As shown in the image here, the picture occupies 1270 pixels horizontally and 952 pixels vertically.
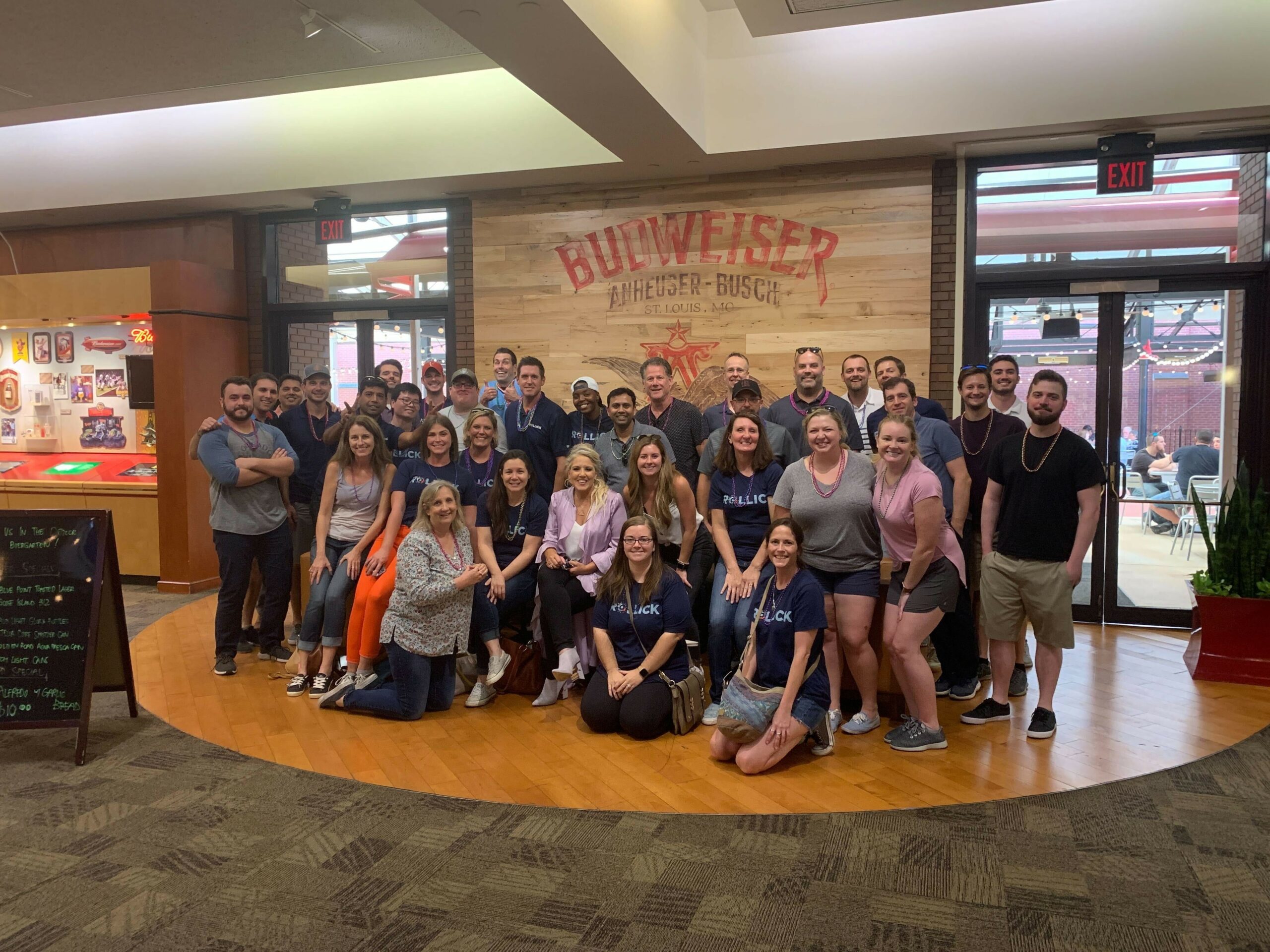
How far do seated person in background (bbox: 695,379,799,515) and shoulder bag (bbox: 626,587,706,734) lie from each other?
0.78 meters

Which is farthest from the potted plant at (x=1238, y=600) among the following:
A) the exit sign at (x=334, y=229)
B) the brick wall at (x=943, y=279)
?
the exit sign at (x=334, y=229)

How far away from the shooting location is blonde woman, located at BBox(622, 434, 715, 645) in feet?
15.9

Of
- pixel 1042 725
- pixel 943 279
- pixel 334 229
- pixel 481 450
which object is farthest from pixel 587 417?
pixel 334 229

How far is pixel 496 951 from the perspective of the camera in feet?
8.57

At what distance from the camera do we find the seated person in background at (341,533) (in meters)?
5.04

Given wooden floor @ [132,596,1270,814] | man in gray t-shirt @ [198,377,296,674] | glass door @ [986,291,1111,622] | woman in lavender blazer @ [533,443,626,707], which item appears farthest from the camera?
glass door @ [986,291,1111,622]

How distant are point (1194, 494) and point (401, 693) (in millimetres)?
5351

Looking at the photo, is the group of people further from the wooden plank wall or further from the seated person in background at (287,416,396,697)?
the wooden plank wall

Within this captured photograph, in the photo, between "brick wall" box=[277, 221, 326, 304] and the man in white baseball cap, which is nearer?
the man in white baseball cap

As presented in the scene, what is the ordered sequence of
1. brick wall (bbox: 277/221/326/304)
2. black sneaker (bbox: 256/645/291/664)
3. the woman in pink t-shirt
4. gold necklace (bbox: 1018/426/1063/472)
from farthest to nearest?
brick wall (bbox: 277/221/326/304) → black sneaker (bbox: 256/645/291/664) → gold necklace (bbox: 1018/426/1063/472) → the woman in pink t-shirt

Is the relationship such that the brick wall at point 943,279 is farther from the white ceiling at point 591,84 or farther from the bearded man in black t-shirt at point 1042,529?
the bearded man in black t-shirt at point 1042,529

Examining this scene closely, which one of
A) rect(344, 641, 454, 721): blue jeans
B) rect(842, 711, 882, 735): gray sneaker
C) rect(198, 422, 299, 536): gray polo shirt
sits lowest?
rect(842, 711, 882, 735): gray sneaker

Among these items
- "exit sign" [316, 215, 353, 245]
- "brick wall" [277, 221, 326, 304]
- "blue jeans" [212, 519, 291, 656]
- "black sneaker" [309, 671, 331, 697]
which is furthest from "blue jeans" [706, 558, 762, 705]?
"brick wall" [277, 221, 326, 304]

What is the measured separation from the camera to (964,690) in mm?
4938
